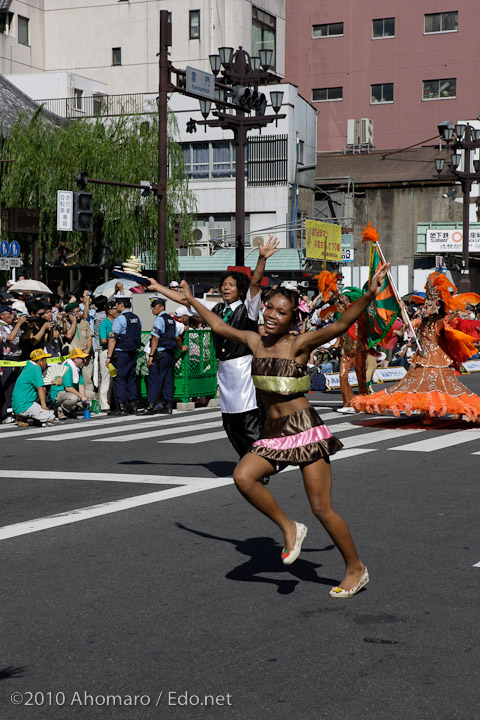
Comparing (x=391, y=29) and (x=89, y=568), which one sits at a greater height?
(x=391, y=29)

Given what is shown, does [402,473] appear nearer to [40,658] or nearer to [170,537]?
[170,537]

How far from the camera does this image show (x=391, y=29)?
5894 cm

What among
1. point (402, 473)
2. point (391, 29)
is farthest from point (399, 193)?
point (402, 473)

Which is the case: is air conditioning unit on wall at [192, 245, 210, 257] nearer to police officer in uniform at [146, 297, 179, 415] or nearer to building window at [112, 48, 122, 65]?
building window at [112, 48, 122, 65]

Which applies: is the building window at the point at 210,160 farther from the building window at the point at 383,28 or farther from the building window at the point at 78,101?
the building window at the point at 383,28

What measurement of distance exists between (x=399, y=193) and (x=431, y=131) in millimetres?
10561

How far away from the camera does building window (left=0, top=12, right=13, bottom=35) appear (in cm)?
5603

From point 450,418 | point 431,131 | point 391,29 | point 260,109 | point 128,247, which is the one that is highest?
point 391,29

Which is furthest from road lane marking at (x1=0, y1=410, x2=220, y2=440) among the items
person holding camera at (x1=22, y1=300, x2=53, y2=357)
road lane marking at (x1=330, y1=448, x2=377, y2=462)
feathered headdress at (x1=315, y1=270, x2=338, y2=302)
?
road lane marking at (x1=330, y1=448, x2=377, y2=462)

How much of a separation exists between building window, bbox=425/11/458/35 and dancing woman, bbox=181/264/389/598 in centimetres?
5646

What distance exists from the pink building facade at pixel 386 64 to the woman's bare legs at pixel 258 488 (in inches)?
2047

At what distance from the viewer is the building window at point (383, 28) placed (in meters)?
58.9

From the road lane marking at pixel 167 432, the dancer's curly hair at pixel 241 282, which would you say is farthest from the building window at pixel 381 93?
the dancer's curly hair at pixel 241 282

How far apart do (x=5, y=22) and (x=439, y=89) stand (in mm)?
25004
